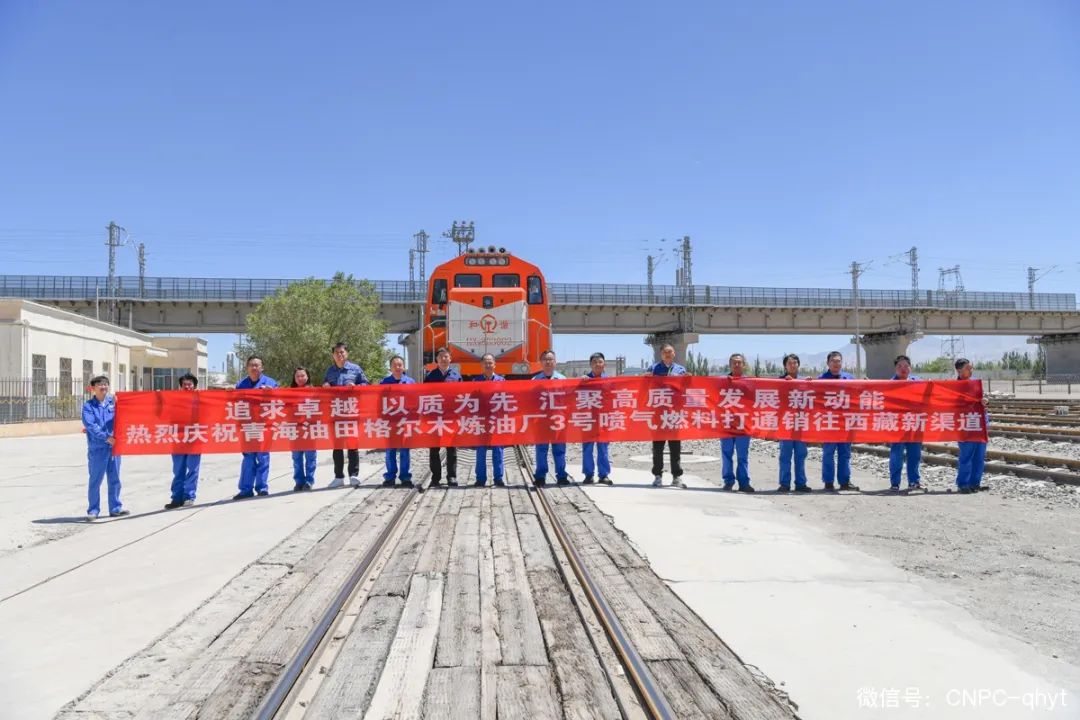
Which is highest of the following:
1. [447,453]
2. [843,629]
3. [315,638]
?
[447,453]

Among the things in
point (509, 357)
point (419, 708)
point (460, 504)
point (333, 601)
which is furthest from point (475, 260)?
point (419, 708)

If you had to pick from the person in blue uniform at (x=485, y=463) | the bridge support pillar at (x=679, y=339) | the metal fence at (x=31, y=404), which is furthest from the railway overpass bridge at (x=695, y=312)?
the person in blue uniform at (x=485, y=463)

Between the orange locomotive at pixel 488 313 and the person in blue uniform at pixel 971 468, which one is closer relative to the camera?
the person in blue uniform at pixel 971 468

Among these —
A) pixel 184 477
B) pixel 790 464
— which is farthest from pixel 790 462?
pixel 184 477

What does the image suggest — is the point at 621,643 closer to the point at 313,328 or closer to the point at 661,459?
the point at 661,459

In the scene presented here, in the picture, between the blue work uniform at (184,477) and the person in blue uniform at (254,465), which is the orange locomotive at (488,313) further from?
the blue work uniform at (184,477)

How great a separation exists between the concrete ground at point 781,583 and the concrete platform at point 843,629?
0.02m

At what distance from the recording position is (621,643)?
16.3 feet

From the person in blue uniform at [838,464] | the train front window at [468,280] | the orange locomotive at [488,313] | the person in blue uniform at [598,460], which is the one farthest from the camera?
the train front window at [468,280]

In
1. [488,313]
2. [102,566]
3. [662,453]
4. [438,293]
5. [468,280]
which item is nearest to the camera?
[102,566]

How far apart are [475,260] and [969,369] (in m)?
10.8

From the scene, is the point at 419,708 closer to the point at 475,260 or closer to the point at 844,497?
the point at 844,497

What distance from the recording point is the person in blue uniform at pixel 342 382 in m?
12.4

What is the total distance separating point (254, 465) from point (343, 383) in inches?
73.1
